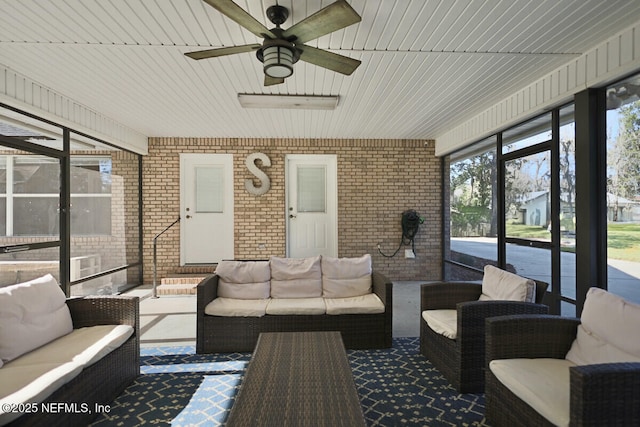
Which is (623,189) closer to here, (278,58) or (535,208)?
(535,208)

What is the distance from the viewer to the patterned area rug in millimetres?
2166

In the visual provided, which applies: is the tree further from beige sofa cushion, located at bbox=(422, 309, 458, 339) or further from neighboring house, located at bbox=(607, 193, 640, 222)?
beige sofa cushion, located at bbox=(422, 309, 458, 339)

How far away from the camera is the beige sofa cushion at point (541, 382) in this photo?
5.15ft

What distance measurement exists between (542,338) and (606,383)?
687 millimetres

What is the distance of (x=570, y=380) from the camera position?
1.47 meters

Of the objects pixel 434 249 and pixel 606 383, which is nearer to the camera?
pixel 606 383

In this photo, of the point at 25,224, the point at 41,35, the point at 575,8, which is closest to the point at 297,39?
the point at 575,8

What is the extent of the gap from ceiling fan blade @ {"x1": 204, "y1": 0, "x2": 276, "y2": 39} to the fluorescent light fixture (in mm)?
1923

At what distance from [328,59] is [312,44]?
1.66 feet

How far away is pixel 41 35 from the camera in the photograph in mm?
2627

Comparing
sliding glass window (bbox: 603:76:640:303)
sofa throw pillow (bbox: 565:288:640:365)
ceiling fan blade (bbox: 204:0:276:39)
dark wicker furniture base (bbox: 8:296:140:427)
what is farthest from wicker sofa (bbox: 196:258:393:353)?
ceiling fan blade (bbox: 204:0:276:39)

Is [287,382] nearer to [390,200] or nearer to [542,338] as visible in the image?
[542,338]

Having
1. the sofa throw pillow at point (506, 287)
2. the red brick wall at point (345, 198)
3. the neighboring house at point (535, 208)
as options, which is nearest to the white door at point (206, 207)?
the red brick wall at point (345, 198)

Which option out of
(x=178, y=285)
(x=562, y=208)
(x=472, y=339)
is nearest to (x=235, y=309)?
(x=472, y=339)
